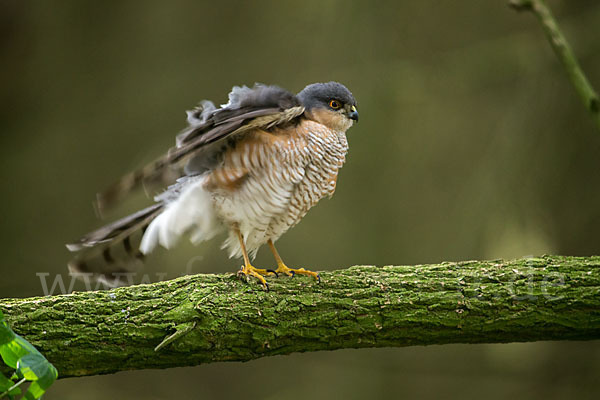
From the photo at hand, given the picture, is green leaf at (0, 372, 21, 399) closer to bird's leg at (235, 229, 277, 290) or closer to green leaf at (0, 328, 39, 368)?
green leaf at (0, 328, 39, 368)

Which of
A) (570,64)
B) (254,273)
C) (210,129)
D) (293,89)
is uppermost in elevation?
(293,89)

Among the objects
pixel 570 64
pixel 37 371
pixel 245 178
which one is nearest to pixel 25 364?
pixel 37 371

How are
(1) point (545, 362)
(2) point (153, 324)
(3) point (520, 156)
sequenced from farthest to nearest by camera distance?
(1) point (545, 362) < (3) point (520, 156) < (2) point (153, 324)

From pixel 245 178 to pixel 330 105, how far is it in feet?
2.03

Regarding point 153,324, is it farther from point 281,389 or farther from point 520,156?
point 281,389

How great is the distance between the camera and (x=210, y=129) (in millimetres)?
2672

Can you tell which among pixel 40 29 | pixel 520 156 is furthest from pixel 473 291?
pixel 40 29

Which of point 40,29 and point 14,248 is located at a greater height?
point 40,29

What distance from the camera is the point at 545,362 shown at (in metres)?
5.30

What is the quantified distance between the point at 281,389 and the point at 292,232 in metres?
1.49

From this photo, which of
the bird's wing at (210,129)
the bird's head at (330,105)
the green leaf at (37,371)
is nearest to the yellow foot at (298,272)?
the bird's wing at (210,129)

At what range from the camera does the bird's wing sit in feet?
7.66

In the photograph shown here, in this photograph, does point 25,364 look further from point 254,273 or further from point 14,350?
point 254,273

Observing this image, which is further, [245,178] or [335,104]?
[335,104]
